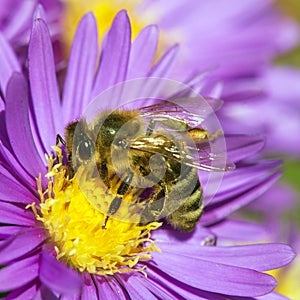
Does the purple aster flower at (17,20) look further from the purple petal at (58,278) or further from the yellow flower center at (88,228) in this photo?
the purple petal at (58,278)

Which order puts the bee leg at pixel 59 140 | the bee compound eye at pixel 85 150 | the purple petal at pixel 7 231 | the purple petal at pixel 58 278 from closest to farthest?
the purple petal at pixel 58 278 → the purple petal at pixel 7 231 → the bee compound eye at pixel 85 150 → the bee leg at pixel 59 140

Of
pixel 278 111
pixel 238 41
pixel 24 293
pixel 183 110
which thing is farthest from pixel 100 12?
pixel 24 293

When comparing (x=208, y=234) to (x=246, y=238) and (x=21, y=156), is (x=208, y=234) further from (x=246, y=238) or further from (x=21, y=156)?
(x=21, y=156)

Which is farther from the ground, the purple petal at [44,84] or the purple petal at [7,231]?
the purple petal at [44,84]

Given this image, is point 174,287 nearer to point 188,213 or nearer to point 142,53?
point 188,213

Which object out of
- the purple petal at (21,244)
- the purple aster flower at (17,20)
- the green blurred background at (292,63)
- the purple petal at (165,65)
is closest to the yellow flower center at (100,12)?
the purple aster flower at (17,20)
